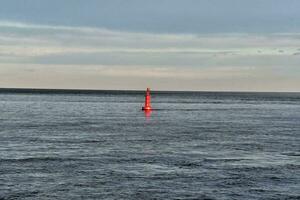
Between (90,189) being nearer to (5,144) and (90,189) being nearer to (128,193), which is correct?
(128,193)

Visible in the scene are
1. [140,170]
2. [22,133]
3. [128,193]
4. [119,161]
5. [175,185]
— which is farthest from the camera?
[22,133]

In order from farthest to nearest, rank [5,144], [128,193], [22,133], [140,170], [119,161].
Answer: [22,133]
[5,144]
[119,161]
[140,170]
[128,193]

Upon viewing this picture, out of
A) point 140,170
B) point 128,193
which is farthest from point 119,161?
point 128,193

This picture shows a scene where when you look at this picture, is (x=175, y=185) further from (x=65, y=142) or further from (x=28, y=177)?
(x=65, y=142)

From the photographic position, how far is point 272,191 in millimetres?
31594

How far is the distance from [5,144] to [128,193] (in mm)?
22509

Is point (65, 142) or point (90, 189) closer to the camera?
point (90, 189)

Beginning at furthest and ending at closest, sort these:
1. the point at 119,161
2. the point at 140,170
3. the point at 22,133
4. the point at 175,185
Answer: the point at 22,133 → the point at 119,161 → the point at 140,170 → the point at 175,185

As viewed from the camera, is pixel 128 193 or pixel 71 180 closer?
pixel 128 193

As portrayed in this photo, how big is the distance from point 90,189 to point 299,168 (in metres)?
14.4

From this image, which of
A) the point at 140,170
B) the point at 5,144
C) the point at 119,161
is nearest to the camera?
the point at 140,170

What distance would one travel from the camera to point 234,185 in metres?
32.8

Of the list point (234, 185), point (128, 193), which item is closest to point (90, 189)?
point (128, 193)

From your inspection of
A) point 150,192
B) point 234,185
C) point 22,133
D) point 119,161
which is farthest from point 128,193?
point 22,133
